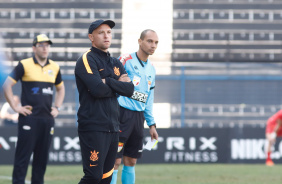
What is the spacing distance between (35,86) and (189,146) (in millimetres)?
8608

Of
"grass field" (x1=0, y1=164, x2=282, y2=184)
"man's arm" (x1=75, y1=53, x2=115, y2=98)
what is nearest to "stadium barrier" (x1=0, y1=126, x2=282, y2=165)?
"grass field" (x1=0, y1=164, x2=282, y2=184)

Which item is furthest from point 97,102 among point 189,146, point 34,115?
point 189,146

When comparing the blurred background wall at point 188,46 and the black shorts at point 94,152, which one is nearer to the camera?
the black shorts at point 94,152

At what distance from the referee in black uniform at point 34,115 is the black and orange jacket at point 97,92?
2.96 metres

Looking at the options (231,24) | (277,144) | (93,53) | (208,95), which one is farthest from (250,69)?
(231,24)

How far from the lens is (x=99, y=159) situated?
274 inches

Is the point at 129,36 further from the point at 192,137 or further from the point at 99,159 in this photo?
the point at 99,159

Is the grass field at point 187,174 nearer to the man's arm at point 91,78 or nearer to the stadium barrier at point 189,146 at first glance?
the stadium barrier at point 189,146

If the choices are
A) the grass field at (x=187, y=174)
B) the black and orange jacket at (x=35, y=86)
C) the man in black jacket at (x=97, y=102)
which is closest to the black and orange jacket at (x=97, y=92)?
the man in black jacket at (x=97, y=102)

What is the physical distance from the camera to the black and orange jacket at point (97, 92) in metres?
6.89

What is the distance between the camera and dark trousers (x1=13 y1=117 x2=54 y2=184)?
9.83m

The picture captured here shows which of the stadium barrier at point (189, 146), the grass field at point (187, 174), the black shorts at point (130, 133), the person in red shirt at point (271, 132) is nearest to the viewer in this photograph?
the black shorts at point (130, 133)

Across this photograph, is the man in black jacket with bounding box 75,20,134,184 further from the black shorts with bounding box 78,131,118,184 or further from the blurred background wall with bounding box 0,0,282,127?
the blurred background wall with bounding box 0,0,282,127

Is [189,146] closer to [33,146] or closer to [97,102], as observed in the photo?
[33,146]
